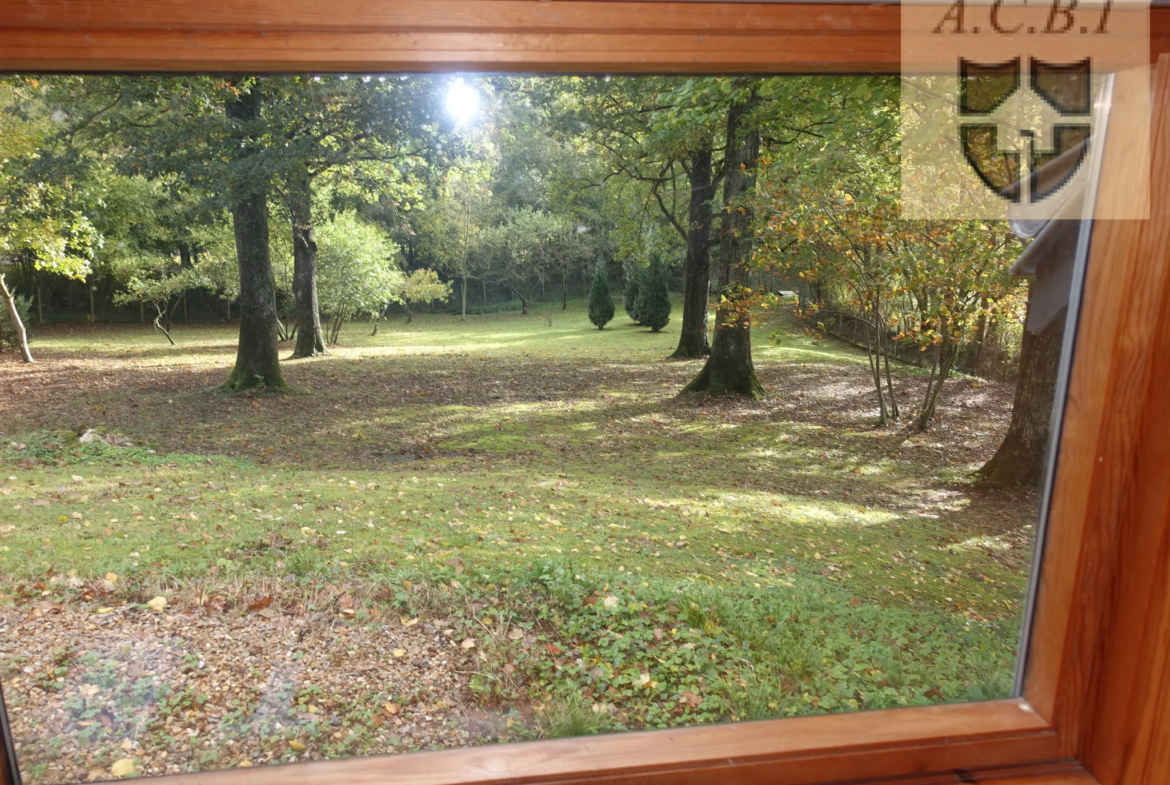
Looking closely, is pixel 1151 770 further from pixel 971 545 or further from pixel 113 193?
pixel 113 193

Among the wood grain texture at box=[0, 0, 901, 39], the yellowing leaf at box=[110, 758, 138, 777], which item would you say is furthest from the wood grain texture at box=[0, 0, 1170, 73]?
the yellowing leaf at box=[110, 758, 138, 777]

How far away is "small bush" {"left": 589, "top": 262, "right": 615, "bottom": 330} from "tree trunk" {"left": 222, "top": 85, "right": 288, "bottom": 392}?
7.08 feet

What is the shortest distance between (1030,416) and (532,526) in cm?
177

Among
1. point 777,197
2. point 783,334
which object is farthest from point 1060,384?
point 783,334

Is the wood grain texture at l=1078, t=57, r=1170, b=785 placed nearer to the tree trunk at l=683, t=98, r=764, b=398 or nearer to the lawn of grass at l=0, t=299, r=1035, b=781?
the lawn of grass at l=0, t=299, r=1035, b=781

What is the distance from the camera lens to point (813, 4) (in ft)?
3.13

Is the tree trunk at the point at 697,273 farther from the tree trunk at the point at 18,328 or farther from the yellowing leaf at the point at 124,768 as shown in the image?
the yellowing leaf at the point at 124,768

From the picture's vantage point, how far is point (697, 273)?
550cm

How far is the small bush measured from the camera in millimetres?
4695

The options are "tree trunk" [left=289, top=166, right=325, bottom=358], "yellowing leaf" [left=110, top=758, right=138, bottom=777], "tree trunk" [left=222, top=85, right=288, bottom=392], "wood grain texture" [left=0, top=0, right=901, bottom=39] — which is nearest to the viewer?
"wood grain texture" [left=0, top=0, right=901, bottom=39]

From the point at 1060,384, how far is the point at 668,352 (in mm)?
4540

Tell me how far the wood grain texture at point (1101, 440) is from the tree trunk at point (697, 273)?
4.19m

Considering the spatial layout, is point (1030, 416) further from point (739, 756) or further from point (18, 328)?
point (18, 328)

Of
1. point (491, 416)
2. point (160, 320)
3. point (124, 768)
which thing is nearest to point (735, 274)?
point (491, 416)
